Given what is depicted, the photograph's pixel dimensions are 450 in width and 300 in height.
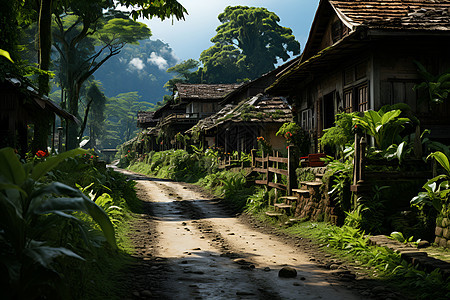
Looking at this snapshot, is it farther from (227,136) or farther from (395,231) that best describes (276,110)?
(395,231)

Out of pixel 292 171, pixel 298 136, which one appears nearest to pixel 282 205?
pixel 292 171

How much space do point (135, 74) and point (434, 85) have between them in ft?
547

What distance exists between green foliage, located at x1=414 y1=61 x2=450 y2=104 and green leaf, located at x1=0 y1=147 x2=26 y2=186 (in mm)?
10577

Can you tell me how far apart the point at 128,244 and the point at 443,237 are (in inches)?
243

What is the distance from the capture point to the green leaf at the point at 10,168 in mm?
3494

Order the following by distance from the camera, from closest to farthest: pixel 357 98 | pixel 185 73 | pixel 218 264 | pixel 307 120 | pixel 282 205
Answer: pixel 218 264 < pixel 282 205 < pixel 357 98 < pixel 307 120 < pixel 185 73

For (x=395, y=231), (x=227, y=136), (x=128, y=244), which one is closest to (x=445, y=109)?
(x=395, y=231)

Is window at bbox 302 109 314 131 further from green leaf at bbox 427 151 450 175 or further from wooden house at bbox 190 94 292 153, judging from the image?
green leaf at bbox 427 151 450 175

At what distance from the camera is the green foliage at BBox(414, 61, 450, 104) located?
11.2 m

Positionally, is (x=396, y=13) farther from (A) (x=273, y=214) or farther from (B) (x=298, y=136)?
(A) (x=273, y=214)

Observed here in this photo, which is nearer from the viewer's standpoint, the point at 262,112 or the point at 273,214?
the point at 273,214

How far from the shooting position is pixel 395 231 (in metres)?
8.38

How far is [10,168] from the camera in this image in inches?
139

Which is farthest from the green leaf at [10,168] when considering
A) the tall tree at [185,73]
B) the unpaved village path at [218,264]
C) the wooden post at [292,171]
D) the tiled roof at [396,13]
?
the tall tree at [185,73]
